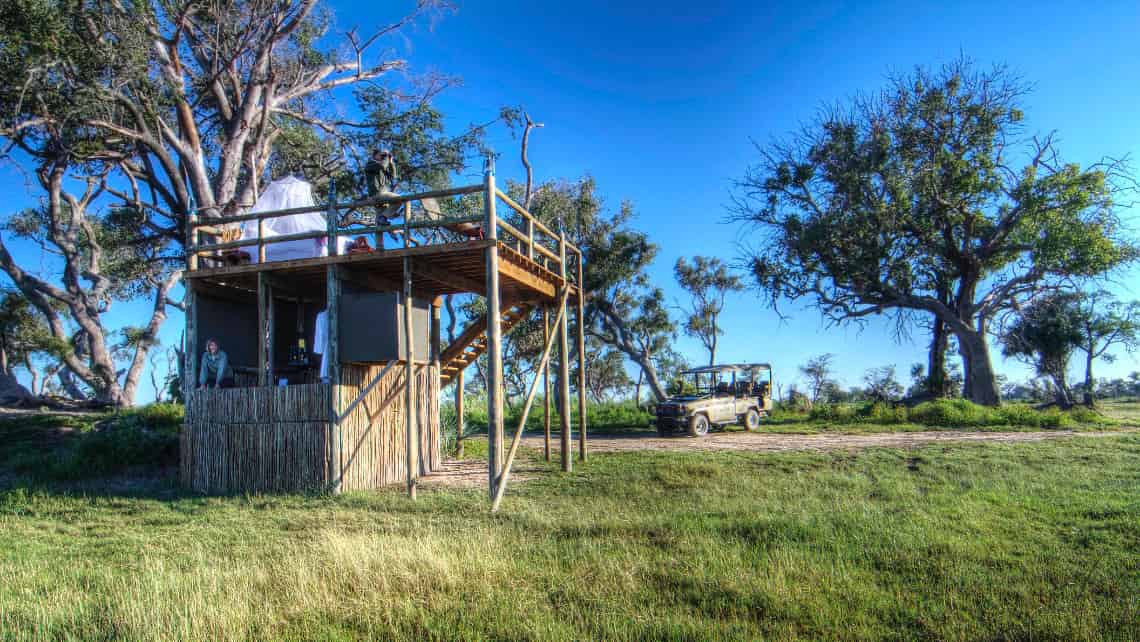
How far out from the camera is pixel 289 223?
40.2 feet

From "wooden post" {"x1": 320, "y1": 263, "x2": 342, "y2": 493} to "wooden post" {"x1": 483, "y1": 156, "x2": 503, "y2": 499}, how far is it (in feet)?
8.56

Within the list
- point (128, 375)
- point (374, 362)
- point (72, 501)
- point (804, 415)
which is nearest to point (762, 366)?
point (804, 415)

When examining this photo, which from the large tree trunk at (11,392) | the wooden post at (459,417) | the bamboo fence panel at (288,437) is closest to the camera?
the bamboo fence panel at (288,437)

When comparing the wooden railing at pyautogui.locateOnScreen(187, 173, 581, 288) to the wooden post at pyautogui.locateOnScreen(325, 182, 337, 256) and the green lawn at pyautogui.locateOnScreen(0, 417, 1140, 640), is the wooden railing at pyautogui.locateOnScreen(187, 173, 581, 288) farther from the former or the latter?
the green lawn at pyautogui.locateOnScreen(0, 417, 1140, 640)

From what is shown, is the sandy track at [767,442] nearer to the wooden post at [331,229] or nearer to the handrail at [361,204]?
the wooden post at [331,229]

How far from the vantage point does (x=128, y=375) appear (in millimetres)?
21141

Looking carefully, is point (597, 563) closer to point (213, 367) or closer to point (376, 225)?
point (376, 225)

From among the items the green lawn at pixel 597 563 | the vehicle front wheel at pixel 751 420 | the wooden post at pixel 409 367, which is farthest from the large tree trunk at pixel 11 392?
the vehicle front wheel at pixel 751 420

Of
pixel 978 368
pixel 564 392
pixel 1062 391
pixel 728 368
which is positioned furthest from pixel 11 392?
pixel 1062 391

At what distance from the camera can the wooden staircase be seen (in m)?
13.9

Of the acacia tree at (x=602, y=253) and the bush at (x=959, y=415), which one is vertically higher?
the acacia tree at (x=602, y=253)

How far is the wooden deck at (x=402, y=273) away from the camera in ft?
35.5

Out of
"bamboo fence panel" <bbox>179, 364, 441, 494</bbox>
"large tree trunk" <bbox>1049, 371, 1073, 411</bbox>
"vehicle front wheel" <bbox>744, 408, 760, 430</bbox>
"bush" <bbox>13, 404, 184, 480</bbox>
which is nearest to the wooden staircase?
"bamboo fence panel" <bbox>179, 364, 441, 494</bbox>

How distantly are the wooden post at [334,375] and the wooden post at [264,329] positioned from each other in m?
1.11
